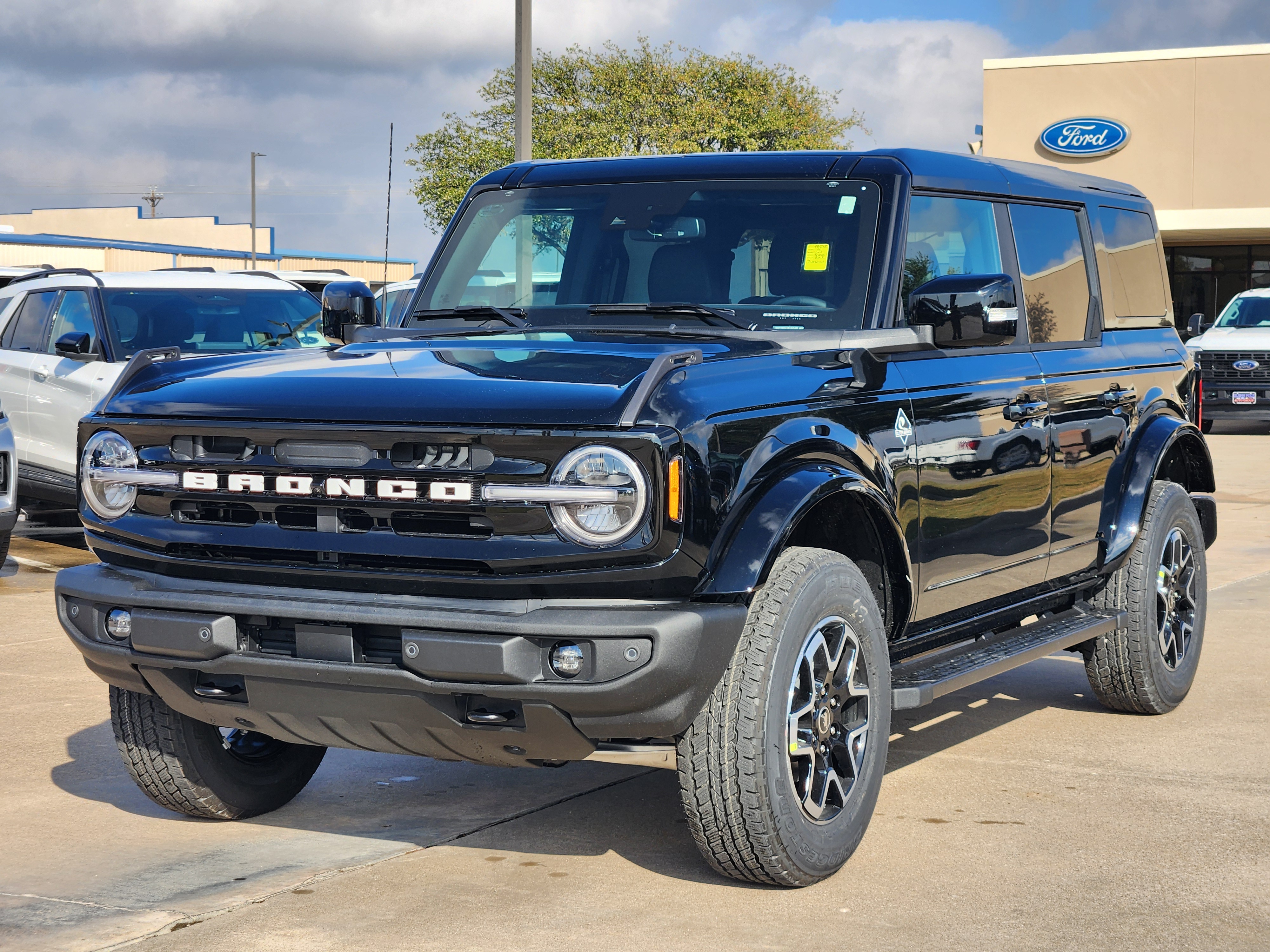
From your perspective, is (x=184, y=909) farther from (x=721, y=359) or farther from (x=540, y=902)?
(x=721, y=359)

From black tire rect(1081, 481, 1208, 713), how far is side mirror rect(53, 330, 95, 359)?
23.6 ft

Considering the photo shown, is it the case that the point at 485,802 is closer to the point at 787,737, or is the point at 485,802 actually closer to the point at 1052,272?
the point at 787,737

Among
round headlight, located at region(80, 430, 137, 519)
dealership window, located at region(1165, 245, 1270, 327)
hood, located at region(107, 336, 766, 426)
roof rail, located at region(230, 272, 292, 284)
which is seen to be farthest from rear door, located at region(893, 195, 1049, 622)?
dealership window, located at region(1165, 245, 1270, 327)

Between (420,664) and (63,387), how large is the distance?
8.48 meters

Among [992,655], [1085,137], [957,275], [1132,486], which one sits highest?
[1085,137]

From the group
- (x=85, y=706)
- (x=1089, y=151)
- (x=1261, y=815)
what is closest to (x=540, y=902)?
(x=1261, y=815)

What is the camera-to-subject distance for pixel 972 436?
496cm

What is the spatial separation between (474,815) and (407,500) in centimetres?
149

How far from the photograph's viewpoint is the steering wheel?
4848mm

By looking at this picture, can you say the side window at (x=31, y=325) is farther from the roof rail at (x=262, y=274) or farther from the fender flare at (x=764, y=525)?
the fender flare at (x=764, y=525)

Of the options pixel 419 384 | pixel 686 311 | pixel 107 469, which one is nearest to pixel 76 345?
pixel 107 469

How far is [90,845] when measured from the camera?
4.58m

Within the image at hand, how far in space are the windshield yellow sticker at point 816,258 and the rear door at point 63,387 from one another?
7.23m

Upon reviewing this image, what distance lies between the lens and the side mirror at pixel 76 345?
10633 millimetres
